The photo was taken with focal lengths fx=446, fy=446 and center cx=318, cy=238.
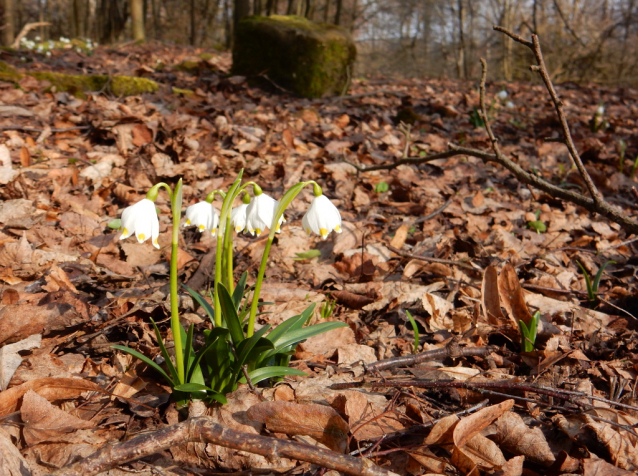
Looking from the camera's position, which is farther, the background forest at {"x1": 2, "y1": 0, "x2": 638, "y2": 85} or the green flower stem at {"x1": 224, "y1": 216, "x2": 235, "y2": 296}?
the background forest at {"x1": 2, "y1": 0, "x2": 638, "y2": 85}

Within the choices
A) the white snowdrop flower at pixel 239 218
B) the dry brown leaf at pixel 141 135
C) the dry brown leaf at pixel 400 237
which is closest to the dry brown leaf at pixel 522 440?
the white snowdrop flower at pixel 239 218

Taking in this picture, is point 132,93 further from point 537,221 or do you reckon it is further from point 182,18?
point 182,18

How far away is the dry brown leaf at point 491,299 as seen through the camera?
2098 millimetres

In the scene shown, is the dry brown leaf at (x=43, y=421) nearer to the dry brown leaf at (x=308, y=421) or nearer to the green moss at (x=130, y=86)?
the dry brown leaf at (x=308, y=421)

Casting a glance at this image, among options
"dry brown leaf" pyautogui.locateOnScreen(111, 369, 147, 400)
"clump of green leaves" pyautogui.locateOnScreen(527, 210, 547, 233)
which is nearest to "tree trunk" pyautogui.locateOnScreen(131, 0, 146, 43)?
"clump of green leaves" pyautogui.locateOnScreen(527, 210, 547, 233)

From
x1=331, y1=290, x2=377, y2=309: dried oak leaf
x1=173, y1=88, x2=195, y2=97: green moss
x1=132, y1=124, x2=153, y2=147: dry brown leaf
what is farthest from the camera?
x1=173, y1=88, x2=195, y2=97: green moss

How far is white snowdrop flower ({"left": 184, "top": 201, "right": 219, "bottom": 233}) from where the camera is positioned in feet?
5.03

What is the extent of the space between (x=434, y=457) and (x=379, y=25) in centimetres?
2427

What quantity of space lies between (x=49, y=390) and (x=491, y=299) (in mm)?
1854

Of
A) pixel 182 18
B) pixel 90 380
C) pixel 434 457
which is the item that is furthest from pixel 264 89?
pixel 182 18

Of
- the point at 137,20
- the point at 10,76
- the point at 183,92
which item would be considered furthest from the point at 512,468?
the point at 137,20

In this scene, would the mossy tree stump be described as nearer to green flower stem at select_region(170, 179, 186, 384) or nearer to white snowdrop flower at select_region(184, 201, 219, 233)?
white snowdrop flower at select_region(184, 201, 219, 233)

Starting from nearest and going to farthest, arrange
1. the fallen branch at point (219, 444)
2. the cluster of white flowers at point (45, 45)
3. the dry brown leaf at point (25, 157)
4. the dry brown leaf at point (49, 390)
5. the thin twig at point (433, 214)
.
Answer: the fallen branch at point (219, 444), the dry brown leaf at point (49, 390), the thin twig at point (433, 214), the dry brown leaf at point (25, 157), the cluster of white flowers at point (45, 45)

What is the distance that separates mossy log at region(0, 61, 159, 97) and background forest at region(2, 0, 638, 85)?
6334 millimetres
